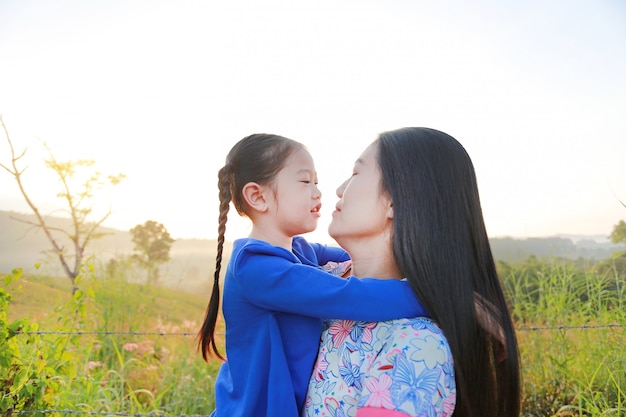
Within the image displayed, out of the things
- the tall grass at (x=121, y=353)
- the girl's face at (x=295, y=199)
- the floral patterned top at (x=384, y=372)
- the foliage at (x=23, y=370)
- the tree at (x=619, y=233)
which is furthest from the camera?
the tree at (x=619, y=233)

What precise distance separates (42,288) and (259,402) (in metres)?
4.49

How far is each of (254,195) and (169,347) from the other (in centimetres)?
329

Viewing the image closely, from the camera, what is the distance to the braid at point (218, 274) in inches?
82.2

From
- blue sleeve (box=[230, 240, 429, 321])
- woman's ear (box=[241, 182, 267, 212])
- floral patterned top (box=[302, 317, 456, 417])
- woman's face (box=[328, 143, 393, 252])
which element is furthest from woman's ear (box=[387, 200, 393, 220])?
woman's ear (box=[241, 182, 267, 212])

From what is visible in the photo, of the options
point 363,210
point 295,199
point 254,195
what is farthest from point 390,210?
point 254,195

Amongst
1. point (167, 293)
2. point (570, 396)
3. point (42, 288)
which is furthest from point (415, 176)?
point (42, 288)

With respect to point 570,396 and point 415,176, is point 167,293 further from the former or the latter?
point 415,176

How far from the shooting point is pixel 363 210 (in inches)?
61.6

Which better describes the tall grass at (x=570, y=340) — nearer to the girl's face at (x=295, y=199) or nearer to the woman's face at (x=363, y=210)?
the girl's face at (x=295, y=199)

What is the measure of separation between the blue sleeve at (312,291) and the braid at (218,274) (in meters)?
0.40

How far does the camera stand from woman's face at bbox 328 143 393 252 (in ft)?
5.11

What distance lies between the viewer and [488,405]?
151 cm

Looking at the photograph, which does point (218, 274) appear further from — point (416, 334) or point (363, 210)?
point (416, 334)

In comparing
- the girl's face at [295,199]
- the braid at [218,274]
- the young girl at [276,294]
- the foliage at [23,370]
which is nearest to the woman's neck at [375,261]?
the young girl at [276,294]
